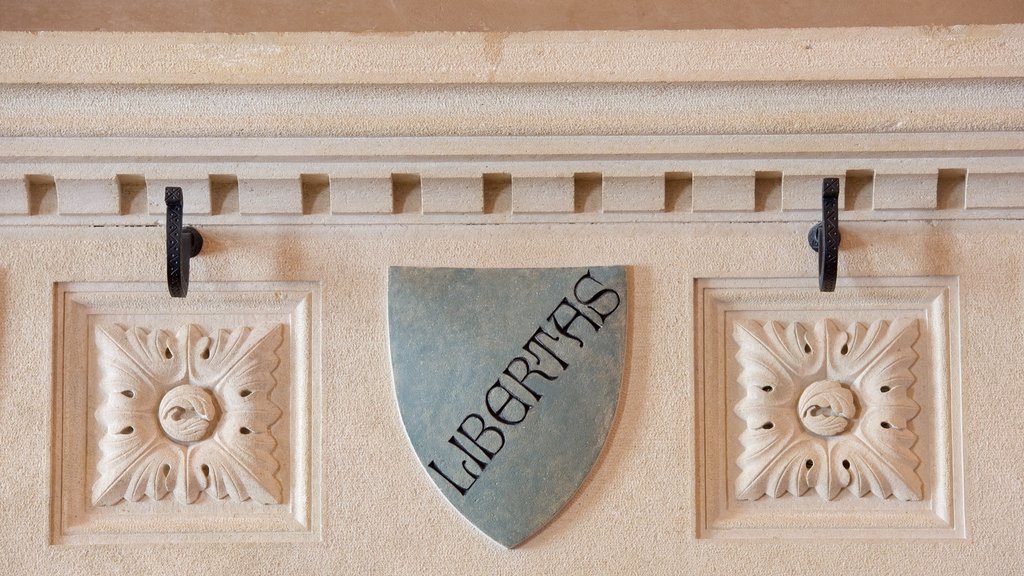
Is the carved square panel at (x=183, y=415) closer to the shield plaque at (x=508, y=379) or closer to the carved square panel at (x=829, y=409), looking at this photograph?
the shield plaque at (x=508, y=379)

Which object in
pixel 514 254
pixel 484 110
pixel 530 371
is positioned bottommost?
pixel 530 371

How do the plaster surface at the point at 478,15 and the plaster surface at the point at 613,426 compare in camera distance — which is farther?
the plaster surface at the point at 478,15

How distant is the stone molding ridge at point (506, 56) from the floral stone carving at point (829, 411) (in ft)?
1.61

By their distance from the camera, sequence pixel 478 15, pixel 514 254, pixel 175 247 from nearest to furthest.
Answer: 1. pixel 175 247
2. pixel 514 254
3. pixel 478 15

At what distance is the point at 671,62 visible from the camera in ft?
4.99

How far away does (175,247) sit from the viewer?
1513 mm

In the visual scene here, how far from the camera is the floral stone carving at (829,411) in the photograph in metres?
1.59

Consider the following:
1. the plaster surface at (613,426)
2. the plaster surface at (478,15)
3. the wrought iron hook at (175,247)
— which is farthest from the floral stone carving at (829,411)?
the wrought iron hook at (175,247)

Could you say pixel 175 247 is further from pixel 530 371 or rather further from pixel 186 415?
pixel 530 371

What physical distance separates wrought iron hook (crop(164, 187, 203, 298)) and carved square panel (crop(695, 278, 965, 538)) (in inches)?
37.5

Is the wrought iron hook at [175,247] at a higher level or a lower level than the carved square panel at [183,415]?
higher

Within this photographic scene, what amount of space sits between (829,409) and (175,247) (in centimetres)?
122

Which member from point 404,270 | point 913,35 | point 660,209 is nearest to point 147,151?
point 404,270

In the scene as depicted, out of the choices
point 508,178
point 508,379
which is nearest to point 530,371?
point 508,379
